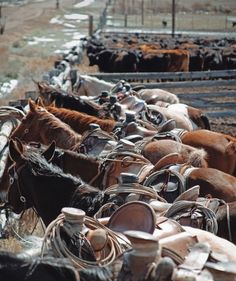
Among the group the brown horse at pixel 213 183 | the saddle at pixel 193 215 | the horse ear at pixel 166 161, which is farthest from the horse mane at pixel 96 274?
the horse ear at pixel 166 161

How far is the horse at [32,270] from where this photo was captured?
280cm

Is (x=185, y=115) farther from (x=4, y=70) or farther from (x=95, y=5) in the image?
(x=95, y=5)

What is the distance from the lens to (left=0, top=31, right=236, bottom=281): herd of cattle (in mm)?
2896

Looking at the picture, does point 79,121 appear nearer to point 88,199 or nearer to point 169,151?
point 169,151

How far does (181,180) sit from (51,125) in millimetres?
2384

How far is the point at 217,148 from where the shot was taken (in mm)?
8508

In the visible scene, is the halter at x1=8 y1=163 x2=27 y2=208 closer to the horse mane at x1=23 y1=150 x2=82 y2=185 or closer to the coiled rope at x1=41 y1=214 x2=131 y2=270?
the horse mane at x1=23 y1=150 x2=82 y2=185

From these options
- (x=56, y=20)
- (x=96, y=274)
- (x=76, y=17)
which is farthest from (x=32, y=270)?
(x=76, y=17)

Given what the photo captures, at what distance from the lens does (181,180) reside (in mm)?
6188

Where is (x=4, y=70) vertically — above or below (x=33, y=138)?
below

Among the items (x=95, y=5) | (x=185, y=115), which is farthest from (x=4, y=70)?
(x=95, y=5)

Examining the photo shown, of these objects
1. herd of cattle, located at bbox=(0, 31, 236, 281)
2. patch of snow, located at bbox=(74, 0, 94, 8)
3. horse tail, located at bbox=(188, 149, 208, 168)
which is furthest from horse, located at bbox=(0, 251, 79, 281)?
patch of snow, located at bbox=(74, 0, 94, 8)

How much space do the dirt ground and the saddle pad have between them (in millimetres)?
10577

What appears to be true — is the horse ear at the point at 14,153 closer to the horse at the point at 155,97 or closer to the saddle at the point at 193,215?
the saddle at the point at 193,215
